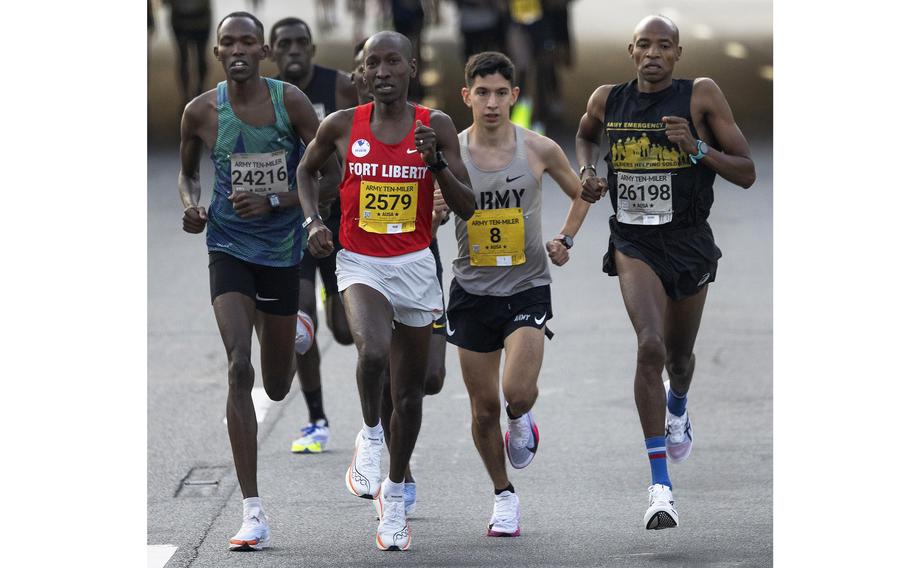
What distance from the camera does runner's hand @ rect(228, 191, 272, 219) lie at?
8.03 metres

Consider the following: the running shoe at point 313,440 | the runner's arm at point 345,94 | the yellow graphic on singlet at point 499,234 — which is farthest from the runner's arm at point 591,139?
the running shoe at point 313,440

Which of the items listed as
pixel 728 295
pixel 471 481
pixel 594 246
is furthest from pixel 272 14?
pixel 471 481

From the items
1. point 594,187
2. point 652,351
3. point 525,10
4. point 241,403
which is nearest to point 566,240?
point 594,187

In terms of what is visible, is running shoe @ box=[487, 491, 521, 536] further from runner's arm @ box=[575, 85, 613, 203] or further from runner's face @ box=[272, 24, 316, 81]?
runner's face @ box=[272, 24, 316, 81]

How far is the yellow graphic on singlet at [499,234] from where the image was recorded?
8.23 meters

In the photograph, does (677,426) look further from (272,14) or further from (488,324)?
(272,14)

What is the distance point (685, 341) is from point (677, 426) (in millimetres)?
540

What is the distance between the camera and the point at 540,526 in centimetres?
835

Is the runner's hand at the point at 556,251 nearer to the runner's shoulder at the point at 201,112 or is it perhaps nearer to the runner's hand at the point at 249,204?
the runner's hand at the point at 249,204

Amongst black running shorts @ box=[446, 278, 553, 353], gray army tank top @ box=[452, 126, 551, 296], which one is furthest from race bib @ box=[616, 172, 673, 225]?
black running shorts @ box=[446, 278, 553, 353]

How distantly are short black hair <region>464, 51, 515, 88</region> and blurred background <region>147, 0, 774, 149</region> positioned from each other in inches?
430

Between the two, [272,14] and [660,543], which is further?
[272,14]

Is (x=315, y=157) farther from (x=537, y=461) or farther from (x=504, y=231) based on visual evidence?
(x=537, y=461)
